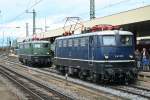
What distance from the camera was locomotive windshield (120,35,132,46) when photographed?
78.9 feet

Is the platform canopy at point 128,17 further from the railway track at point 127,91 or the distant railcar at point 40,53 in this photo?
the railway track at point 127,91

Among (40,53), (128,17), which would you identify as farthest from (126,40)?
(40,53)

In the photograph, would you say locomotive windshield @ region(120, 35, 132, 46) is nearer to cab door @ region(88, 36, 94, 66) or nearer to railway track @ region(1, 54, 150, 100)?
cab door @ region(88, 36, 94, 66)

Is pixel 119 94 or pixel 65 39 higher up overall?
pixel 65 39

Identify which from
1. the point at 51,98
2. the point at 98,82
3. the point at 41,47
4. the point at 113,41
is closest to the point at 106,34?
the point at 113,41

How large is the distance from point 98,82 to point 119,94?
5587 millimetres

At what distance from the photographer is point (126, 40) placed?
24.2 meters

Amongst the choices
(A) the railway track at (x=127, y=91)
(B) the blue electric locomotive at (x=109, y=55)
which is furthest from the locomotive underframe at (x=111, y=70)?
(A) the railway track at (x=127, y=91)

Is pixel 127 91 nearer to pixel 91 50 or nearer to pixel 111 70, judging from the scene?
pixel 111 70

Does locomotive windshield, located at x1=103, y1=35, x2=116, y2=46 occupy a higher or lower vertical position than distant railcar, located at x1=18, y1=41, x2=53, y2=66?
higher

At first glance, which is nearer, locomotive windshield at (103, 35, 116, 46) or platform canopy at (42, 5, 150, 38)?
locomotive windshield at (103, 35, 116, 46)

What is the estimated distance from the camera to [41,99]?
18.4 meters

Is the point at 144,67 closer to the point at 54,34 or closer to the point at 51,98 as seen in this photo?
the point at 51,98

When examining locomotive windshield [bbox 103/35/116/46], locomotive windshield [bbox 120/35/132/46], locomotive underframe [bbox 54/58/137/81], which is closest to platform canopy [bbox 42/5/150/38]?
locomotive windshield [bbox 120/35/132/46]
